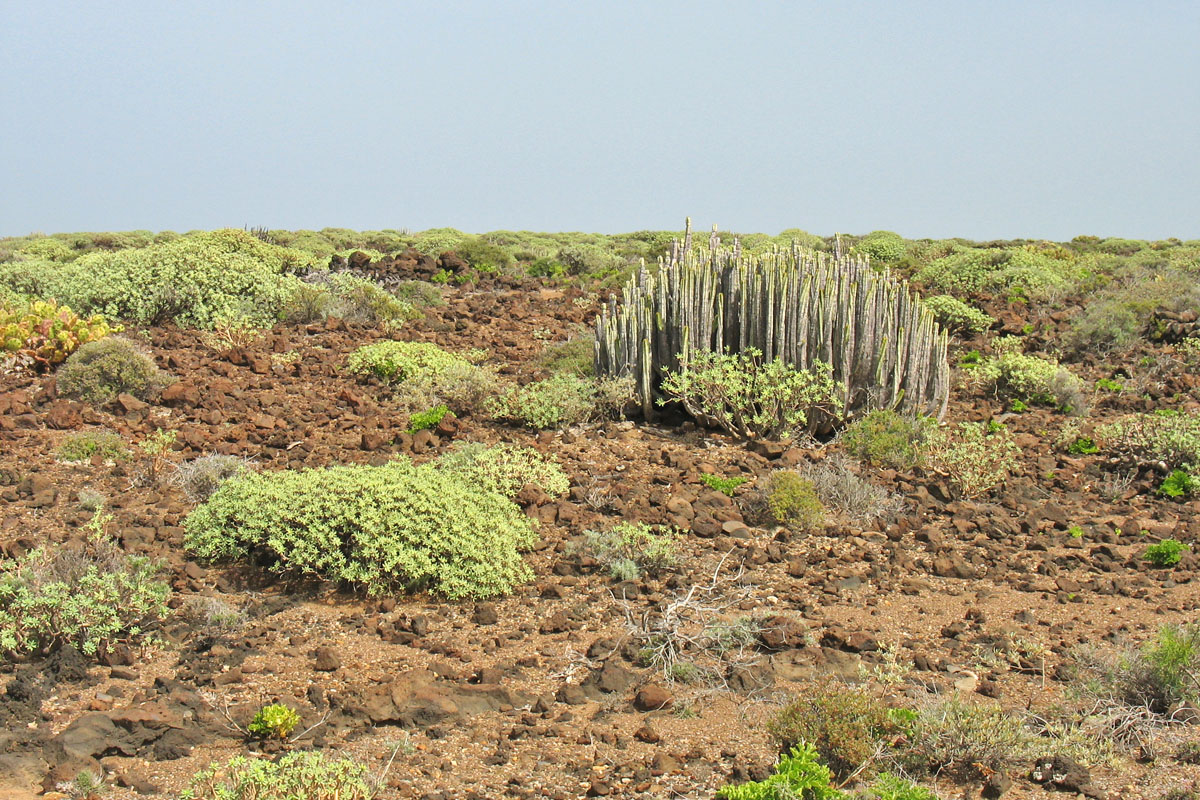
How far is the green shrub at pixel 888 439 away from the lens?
343 inches

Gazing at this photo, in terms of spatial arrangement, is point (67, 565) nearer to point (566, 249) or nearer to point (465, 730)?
point (465, 730)

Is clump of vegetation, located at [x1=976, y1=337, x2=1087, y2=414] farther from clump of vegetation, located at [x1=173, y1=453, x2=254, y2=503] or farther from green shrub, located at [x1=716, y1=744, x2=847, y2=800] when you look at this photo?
green shrub, located at [x1=716, y1=744, x2=847, y2=800]

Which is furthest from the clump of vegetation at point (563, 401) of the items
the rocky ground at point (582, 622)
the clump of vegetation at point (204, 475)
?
the clump of vegetation at point (204, 475)

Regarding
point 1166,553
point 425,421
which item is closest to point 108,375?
point 425,421

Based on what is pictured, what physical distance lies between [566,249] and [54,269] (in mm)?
9399

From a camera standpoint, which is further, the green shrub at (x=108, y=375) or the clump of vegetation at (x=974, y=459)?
the green shrub at (x=108, y=375)

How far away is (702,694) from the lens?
5.02 meters

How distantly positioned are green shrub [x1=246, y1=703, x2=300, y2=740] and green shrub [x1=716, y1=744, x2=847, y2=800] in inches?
76.2

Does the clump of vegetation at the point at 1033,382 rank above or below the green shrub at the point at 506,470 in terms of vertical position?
above

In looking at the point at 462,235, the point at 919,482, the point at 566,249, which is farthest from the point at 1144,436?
the point at 462,235

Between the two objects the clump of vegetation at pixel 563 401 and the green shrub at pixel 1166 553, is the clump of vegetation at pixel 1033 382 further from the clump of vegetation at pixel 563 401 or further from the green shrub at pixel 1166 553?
the clump of vegetation at pixel 563 401

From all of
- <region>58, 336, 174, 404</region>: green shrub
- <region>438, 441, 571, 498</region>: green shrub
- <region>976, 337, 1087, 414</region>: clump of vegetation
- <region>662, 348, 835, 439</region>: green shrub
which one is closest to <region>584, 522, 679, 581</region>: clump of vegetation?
<region>438, 441, 571, 498</region>: green shrub

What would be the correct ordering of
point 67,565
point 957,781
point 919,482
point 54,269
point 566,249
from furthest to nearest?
1. point 566,249
2. point 54,269
3. point 919,482
4. point 67,565
5. point 957,781

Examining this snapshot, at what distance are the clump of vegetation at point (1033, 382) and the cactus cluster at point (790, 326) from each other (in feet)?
4.61
